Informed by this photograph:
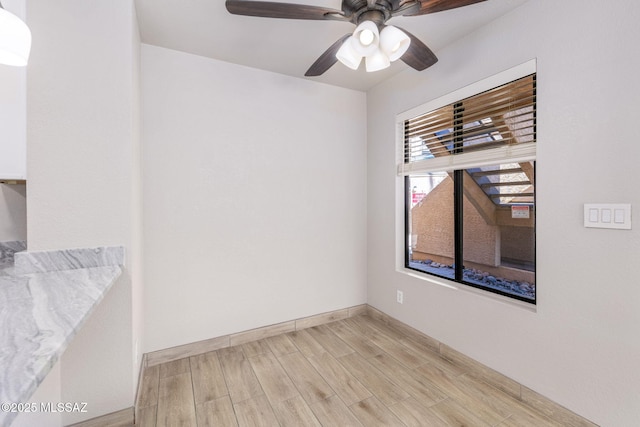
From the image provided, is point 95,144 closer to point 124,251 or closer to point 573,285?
point 124,251

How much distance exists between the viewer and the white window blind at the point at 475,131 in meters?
1.88

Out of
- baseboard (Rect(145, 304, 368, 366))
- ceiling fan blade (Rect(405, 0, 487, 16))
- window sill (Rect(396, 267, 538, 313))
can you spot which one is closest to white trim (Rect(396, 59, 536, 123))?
ceiling fan blade (Rect(405, 0, 487, 16))

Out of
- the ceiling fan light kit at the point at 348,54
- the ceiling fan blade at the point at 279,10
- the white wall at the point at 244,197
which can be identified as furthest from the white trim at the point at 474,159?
the ceiling fan blade at the point at 279,10

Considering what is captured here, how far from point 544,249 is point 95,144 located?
274 centimetres

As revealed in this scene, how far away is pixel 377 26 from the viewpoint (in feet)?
5.35

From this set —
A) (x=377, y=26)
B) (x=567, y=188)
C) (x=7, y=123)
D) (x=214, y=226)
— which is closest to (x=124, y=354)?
(x=214, y=226)

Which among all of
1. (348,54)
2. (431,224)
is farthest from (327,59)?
(431,224)

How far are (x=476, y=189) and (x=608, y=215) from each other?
890 mm

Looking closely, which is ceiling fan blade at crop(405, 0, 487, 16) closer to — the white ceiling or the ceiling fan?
the ceiling fan

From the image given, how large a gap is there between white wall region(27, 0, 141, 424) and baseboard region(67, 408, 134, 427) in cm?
3

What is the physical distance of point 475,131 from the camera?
7.19 feet

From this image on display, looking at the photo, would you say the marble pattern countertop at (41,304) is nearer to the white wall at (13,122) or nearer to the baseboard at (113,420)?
the white wall at (13,122)

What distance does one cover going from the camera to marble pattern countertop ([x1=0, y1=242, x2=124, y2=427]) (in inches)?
23.8

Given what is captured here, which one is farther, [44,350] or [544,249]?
[544,249]
